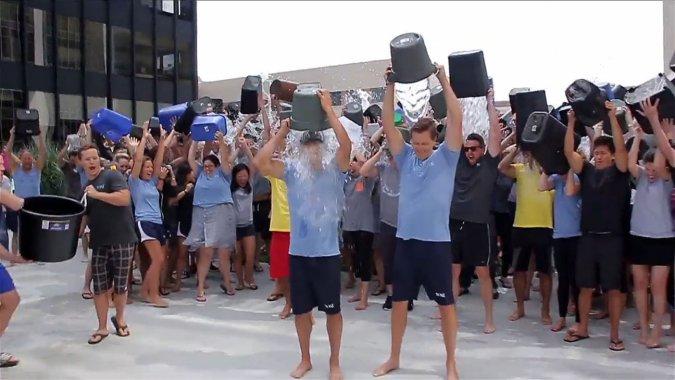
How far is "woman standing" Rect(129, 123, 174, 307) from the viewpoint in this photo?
6.30 m

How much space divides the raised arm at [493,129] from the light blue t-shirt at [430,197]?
0.92 metres

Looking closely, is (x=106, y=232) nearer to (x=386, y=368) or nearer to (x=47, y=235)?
(x=47, y=235)

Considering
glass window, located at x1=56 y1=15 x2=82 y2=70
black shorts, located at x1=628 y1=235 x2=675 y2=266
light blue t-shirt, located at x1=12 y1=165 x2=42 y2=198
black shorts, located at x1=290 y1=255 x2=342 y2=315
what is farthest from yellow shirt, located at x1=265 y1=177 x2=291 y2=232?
glass window, located at x1=56 y1=15 x2=82 y2=70

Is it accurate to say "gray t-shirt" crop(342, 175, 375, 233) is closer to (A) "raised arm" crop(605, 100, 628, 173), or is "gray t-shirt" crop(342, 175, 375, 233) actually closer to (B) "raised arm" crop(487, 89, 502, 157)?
(B) "raised arm" crop(487, 89, 502, 157)

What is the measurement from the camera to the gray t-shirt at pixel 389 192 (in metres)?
6.21

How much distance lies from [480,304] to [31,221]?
4248mm

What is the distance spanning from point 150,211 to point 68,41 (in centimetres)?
1592

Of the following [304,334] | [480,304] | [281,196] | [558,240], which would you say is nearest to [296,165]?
[304,334]

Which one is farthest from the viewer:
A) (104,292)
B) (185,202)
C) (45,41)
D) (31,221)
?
(45,41)

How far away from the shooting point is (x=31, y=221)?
4.16m

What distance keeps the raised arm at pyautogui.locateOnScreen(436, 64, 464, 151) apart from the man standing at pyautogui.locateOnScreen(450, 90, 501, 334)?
135 centimetres

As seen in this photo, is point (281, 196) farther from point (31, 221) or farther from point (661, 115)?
point (661, 115)

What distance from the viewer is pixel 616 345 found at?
4879 mm

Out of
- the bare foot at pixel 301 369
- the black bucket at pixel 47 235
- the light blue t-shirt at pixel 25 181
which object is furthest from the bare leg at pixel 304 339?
the light blue t-shirt at pixel 25 181
